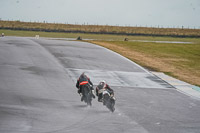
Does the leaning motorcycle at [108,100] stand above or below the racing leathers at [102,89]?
below

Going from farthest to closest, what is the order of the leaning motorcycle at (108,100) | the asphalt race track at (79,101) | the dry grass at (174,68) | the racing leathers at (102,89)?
the dry grass at (174,68), the racing leathers at (102,89), the leaning motorcycle at (108,100), the asphalt race track at (79,101)

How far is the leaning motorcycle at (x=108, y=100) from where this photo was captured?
50.7 feet

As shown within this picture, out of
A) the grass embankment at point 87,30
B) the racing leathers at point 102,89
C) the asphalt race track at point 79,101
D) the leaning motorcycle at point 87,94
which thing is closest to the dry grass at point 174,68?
the asphalt race track at point 79,101

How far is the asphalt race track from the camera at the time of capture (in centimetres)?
1266

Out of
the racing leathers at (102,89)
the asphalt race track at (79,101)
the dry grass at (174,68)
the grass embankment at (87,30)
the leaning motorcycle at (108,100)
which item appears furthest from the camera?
the grass embankment at (87,30)

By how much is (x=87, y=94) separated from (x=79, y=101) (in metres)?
0.55

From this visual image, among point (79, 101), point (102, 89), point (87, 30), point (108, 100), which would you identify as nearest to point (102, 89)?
point (102, 89)

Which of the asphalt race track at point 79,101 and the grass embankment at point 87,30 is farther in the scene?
the grass embankment at point 87,30

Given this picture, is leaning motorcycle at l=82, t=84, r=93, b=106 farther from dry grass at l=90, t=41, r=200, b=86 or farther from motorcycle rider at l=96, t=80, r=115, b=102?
dry grass at l=90, t=41, r=200, b=86

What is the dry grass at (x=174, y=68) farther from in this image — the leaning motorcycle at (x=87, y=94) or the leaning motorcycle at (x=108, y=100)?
the leaning motorcycle at (x=87, y=94)

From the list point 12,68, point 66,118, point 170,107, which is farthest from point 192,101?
point 12,68

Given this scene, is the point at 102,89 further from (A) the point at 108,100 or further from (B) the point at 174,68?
(B) the point at 174,68

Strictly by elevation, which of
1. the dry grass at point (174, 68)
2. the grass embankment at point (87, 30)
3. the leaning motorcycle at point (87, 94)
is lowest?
the dry grass at point (174, 68)

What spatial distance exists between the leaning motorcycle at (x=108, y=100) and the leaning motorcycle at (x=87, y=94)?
757mm
